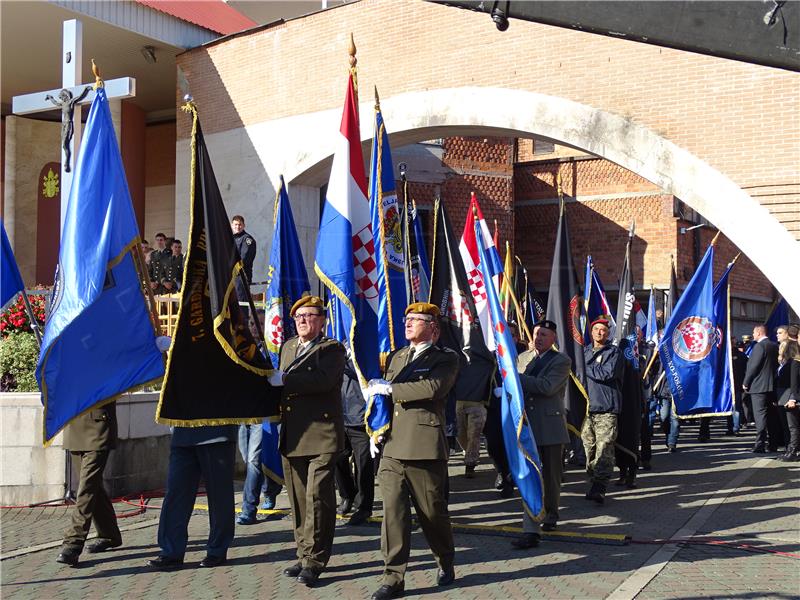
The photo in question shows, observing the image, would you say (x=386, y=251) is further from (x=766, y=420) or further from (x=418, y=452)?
(x=766, y=420)

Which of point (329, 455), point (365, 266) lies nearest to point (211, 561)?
point (329, 455)

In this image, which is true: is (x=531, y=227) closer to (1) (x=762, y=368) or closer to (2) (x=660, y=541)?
(1) (x=762, y=368)

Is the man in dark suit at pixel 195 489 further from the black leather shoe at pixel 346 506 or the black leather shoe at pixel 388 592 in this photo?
the black leather shoe at pixel 346 506

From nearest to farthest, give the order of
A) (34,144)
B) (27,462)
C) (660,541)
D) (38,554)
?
(38,554) < (660,541) < (27,462) < (34,144)

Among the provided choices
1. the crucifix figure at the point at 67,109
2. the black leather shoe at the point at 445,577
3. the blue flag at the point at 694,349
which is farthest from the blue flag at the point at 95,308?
the blue flag at the point at 694,349

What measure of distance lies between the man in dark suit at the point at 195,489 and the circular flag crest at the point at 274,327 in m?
2.33

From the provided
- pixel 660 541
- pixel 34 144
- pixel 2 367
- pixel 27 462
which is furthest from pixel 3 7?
pixel 660 541

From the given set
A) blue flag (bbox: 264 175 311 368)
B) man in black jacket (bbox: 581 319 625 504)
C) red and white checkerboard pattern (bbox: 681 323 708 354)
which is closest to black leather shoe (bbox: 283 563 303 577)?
blue flag (bbox: 264 175 311 368)

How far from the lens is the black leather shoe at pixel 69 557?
6477 millimetres

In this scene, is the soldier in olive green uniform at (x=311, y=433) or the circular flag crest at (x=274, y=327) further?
the circular flag crest at (x=274, y=327)

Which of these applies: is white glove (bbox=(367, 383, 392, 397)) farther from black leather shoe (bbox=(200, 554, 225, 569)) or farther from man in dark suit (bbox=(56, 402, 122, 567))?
man in dark suit (bbox=(56, 402, 122, 567))

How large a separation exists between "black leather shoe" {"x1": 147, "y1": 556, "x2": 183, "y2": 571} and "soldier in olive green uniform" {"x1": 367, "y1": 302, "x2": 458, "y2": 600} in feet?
5.25

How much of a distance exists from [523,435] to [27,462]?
494cm

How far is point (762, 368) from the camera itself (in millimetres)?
14273
